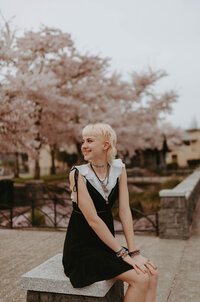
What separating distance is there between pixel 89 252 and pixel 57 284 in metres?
0.37

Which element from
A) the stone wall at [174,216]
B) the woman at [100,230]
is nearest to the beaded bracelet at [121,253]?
the woman at [100,230]

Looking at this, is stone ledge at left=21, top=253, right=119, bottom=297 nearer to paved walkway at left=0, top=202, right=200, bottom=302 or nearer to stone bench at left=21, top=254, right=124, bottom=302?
stone bench at left=21, top=254, right=124, bottom=302

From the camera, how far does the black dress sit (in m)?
2.40

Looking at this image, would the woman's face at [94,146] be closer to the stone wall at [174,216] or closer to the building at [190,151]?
the stone wall at [174,216]

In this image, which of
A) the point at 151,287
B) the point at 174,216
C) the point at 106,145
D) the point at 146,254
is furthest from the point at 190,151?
the point at 151,287

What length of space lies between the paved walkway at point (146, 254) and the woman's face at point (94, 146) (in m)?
2.12

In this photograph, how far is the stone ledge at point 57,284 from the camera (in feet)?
7.79

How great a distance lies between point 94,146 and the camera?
2.69 meters

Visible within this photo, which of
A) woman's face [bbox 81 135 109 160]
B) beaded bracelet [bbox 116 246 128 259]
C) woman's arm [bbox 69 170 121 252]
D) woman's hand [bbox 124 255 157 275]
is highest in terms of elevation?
woman's face [bbox 81 135 109 160]

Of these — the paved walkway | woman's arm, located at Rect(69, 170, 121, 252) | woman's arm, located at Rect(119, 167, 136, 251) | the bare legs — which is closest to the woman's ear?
woman's arm, located at Rect(119, 167, 136, 251)

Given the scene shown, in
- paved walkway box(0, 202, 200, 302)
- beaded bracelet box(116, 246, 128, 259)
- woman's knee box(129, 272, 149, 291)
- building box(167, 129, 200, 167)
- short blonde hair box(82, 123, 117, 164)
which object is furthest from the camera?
building box(167, 129, 200, 167)

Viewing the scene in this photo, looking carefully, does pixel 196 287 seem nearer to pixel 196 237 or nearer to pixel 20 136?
pixel 196 237

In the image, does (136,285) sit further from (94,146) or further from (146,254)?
(146,254)

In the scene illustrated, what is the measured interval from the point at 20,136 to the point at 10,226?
5.76 metres
